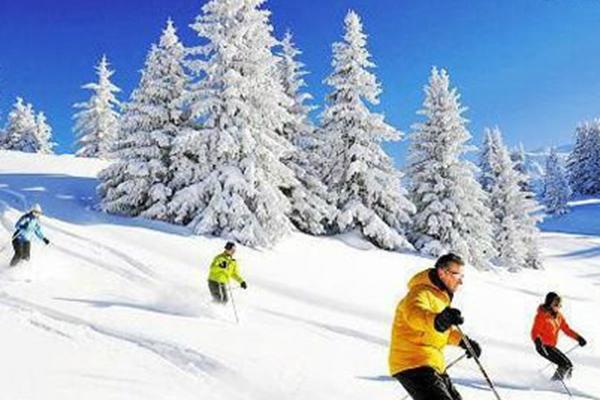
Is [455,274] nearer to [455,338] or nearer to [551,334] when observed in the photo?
[455,338]

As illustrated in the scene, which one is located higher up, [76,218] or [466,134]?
[466,134]

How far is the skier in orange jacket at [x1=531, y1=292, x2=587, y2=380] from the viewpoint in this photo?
1333 centimetres

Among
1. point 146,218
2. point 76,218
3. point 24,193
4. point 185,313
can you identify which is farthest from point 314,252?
point 24,193

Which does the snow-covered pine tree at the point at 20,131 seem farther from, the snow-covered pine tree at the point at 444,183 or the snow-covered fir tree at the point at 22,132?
the snow-covered pine tree at the point at 444,183

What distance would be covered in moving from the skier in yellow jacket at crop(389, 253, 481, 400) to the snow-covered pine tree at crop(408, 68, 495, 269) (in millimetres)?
27991

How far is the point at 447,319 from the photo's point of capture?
19.6 feet

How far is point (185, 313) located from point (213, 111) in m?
13.9

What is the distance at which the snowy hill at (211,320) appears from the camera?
1095 cm

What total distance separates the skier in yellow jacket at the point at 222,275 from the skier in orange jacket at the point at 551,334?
6890 mm

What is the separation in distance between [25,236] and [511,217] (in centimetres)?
3877

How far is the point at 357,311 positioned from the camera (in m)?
19.8

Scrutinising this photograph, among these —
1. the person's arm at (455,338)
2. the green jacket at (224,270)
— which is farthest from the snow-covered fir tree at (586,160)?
the person's arm at (455,338)

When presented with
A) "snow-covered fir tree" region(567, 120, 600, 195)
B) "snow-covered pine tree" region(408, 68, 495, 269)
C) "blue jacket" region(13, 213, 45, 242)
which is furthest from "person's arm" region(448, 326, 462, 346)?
"snow-covered fir tree" region(567, 120, 600, 195)

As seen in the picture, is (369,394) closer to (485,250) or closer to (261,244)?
(261,244)
